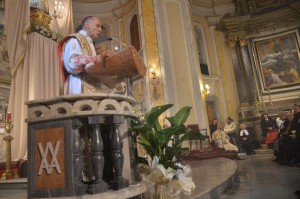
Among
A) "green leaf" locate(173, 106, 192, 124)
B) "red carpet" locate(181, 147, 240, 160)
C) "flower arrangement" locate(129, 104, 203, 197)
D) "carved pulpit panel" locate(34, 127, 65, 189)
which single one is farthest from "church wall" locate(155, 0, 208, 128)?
"carved pulpit panel" locate(34, 127, 65, 189)

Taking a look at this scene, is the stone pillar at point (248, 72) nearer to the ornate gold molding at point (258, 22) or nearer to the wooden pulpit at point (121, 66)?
the ornate gold molding at point (258, 22)

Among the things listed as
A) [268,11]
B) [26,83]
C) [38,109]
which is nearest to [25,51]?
[26,83]

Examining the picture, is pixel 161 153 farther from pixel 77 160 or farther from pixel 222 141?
pixel 222 141

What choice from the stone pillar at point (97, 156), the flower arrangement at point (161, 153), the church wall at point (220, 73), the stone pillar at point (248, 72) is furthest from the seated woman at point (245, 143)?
the stone pillar at point (97, 156)

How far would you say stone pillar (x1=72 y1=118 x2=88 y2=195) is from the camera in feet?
4.54

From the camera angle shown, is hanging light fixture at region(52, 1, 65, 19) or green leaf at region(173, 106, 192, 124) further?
hanging light fixture at region(52, 1, 65, 19)

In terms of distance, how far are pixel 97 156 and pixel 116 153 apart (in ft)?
0.40

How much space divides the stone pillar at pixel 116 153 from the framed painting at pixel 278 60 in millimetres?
12896

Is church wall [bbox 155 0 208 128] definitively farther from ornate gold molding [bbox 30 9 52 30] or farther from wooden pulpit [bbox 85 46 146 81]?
wooden pulpit [bbox 85 46 146 81]

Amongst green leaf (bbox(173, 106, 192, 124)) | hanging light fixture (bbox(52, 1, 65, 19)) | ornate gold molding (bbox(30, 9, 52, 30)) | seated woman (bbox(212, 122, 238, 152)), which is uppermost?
hanging light fixture (bbox(52, 1, 65, 19))

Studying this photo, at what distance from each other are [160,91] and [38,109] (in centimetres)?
780

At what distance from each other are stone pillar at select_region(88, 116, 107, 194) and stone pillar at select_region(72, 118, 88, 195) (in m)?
0.06

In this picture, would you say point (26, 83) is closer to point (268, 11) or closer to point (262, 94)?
point (262, 94)

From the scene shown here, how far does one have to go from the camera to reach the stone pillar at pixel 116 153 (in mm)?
1479
